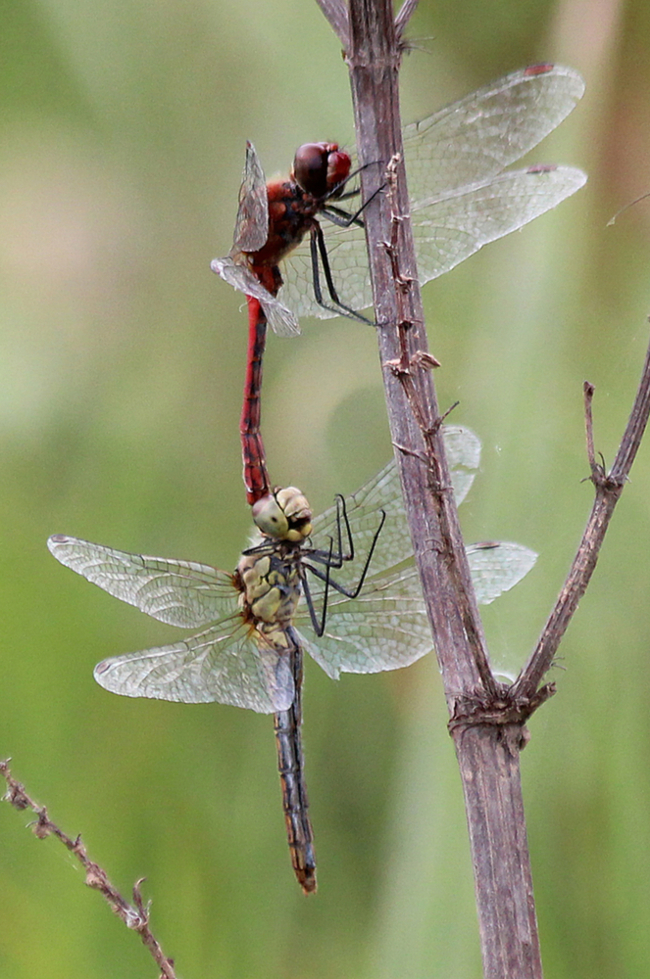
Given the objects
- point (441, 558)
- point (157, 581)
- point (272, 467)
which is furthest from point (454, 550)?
point (272, 467)

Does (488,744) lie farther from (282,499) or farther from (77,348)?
(77,348)

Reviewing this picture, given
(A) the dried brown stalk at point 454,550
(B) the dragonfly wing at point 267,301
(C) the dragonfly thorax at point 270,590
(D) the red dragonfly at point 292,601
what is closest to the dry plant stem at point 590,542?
(A) the dried brown stalk at point 454,550

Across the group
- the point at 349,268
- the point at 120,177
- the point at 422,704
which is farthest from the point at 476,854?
the point at 120,177

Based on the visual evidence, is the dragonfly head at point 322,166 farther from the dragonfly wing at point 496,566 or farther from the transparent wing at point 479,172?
the dragonfly wing at point 496,566

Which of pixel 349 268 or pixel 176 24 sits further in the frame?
pixel 176 24

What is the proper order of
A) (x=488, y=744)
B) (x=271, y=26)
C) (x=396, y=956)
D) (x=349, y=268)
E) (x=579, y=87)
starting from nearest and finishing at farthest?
(x=488, y=744), (x=579, y=87), (x=349, y=268), (x=396, y=956), (x=271, y=26)

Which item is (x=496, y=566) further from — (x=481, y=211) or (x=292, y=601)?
(x=481, y=211)

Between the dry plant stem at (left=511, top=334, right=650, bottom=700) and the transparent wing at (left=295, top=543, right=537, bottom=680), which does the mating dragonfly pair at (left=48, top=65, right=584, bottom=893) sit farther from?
the dry plant stem at (left=511, top=334, right=650, bottom=700)
